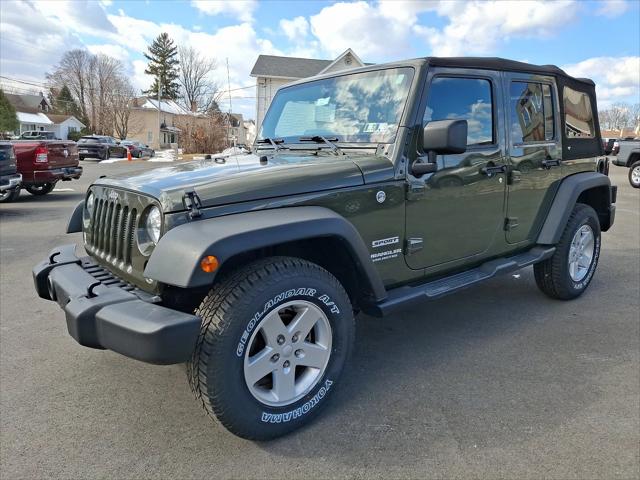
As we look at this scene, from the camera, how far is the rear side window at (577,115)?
4.31m

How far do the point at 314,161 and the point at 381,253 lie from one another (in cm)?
68

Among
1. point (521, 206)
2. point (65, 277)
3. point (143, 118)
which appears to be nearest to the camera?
point (65, 277)

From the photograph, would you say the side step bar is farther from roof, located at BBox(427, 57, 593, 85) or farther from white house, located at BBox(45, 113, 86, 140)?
white house, located at BBox(45, 113, 86, 140)

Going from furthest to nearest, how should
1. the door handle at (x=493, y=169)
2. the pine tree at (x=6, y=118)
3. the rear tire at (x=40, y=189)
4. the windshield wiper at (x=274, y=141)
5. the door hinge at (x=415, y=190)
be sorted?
the pine tree at (x=6, y=118)
the rear tire at (x=40, y=189)
the windshield wiper at (x=274, y=141)
the door handle at (x=493, y=169)
the door hinge at (x=415, y=190)

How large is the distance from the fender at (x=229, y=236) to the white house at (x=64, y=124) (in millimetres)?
72631

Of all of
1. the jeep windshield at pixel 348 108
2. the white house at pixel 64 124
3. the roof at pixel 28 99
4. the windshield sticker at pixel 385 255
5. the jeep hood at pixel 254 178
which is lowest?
the windshield sticker at pixel 385 255

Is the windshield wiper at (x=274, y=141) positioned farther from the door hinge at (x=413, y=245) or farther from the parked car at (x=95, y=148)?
the parked car at (x=95, y=148)

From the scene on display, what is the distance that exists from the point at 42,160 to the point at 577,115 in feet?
35.2

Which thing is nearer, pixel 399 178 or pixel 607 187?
pixel 399 178

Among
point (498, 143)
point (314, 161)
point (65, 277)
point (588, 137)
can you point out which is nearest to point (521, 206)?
point (498, 143)

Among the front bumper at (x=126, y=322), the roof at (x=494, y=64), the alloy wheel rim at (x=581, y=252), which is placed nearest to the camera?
the front bumper at (x=126, y=322)

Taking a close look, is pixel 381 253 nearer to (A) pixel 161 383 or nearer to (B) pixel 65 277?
(A) pixel 161 383

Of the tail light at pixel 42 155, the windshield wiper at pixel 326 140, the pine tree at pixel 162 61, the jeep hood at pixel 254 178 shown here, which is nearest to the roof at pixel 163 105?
the pine tree at pixel 162 61

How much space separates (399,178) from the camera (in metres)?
2.92
